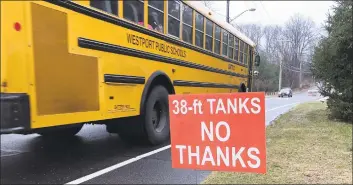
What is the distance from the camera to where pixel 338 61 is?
→ 32.8 ft

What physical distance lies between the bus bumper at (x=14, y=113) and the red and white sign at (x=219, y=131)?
4.87ft

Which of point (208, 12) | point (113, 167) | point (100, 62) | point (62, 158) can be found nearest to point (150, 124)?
point (113, 167)

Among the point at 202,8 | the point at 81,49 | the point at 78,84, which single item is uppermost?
the point at 202,8

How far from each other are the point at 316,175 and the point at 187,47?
3.59 meters

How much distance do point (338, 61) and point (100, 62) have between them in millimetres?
7387

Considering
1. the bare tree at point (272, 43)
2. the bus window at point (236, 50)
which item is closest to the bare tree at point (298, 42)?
the bare tree at point (272, 43)

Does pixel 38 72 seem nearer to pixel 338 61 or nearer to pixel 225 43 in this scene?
pixel 225 43

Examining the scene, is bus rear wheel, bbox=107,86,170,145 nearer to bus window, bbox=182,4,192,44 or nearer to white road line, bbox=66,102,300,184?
white road line, bbox=66,102,300,184

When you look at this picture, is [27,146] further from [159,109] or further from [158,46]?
[158,46]

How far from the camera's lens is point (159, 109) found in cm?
668

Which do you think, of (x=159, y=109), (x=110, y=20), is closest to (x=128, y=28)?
(x=110, y=20)

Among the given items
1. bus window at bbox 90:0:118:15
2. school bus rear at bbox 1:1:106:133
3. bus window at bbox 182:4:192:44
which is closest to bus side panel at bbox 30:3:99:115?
school bus rear at bbox 1:1:106:133

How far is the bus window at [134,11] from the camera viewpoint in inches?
206

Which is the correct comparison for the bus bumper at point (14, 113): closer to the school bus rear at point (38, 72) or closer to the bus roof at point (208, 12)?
the school bus rear at point (38, 72)
